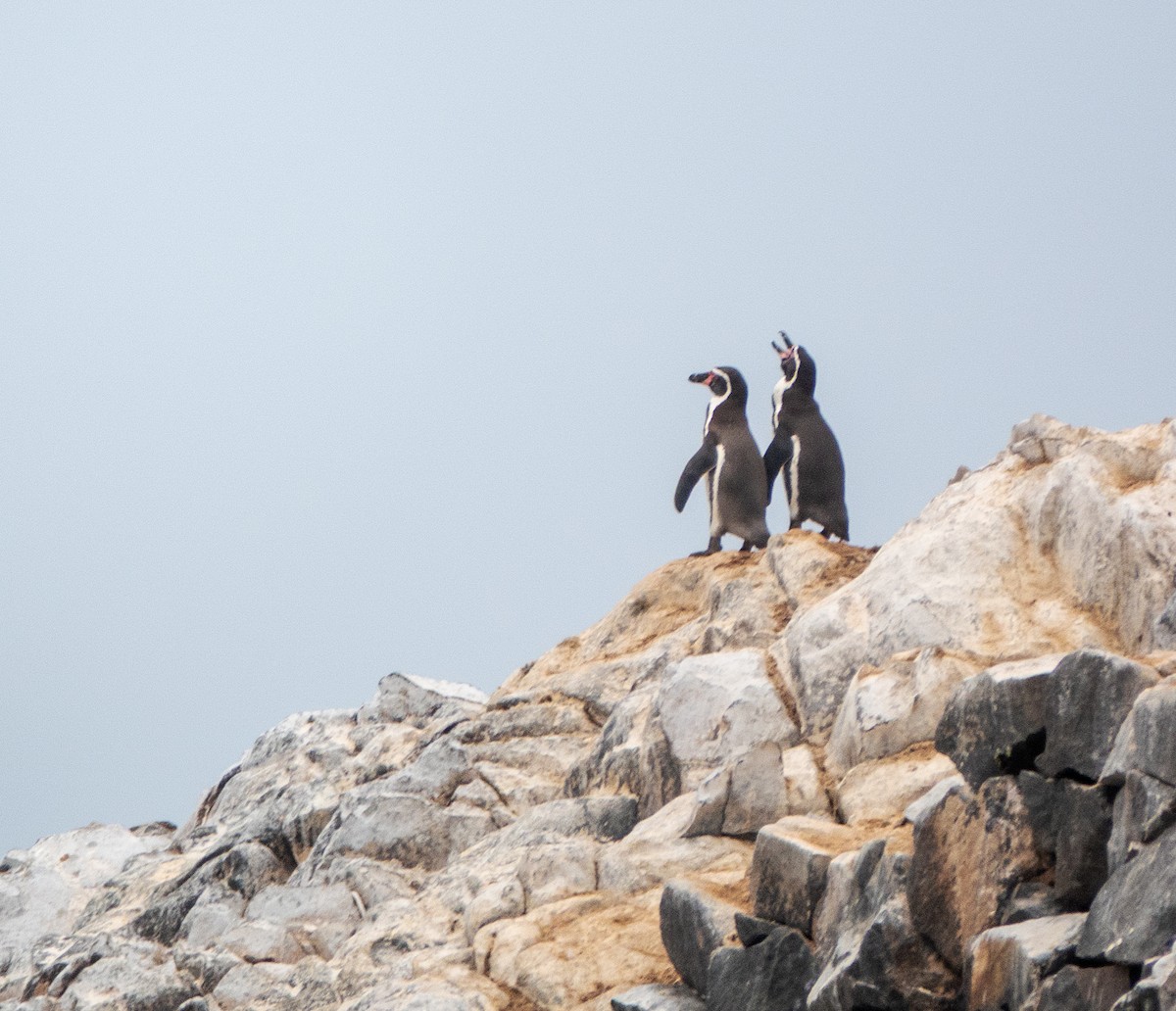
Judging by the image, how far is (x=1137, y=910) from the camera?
19.7 feet

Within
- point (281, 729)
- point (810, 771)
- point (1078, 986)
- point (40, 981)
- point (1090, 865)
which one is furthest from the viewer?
point (281, 729)

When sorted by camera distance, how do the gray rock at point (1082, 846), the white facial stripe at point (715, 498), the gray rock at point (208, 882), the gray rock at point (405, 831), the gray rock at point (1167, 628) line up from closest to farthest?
1. the gray rock at point (1082, 846)
2. the gray rock at point (1167, 628)
3. the gray rock at point (405, 831)
4. the gray rock at point (208, 882)
5. the white facial stripe at point (715, 498)

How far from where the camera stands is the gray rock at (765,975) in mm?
7793

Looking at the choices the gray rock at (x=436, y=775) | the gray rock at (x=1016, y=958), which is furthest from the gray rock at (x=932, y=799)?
the gray rock at (x=436, y=775)

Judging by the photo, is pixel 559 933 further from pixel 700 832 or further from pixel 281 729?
pixel 281 729

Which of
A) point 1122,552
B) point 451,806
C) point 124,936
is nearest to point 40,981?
point 124,936

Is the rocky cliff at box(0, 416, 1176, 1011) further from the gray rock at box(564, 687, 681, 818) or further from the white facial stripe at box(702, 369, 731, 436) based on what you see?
the white facial stripe at box(702, 369, 731, 436)

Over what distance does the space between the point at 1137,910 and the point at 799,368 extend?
11802 mm

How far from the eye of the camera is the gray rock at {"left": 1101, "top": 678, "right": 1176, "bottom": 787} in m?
6.20

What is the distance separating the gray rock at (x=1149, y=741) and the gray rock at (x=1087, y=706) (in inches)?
9.6

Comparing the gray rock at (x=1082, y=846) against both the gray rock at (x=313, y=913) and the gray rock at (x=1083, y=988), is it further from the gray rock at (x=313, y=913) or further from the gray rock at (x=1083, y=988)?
the gray rock at (x=313, y=913)

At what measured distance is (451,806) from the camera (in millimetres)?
13492

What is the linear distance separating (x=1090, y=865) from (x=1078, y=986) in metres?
0.72

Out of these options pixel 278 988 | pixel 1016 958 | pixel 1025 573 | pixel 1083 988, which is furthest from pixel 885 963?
pixel 278 988
